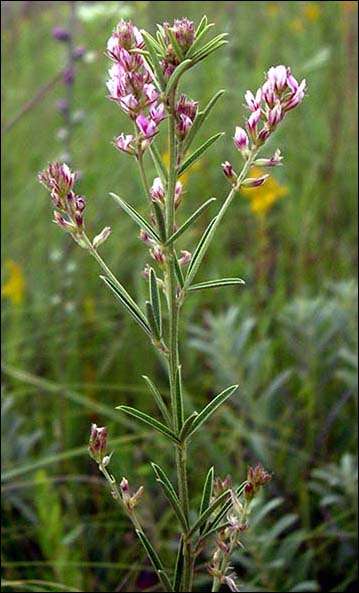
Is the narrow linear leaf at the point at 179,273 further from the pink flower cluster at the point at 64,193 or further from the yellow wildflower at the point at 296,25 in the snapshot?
the yellow wildflower at the point at 296,25

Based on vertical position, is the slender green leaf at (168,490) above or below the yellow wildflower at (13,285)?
below

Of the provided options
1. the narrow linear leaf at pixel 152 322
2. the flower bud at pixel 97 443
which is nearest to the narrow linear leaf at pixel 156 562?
the flower bud at pixel 97 443

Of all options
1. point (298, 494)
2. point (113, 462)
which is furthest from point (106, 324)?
point (298, 494)

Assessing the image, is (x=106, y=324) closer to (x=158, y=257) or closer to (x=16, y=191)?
(x=16, y=191)

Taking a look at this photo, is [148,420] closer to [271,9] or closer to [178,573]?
[178,573]

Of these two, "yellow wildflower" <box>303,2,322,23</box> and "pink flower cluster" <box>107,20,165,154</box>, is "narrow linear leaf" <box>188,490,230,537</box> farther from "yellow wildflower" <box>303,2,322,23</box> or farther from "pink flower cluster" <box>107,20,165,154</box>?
"yellow wildflower" <box>303,2,322,23</box>

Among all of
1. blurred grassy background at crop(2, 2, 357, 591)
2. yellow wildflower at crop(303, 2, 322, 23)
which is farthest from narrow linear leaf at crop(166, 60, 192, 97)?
yellow wildflower at crop(303, 2, 322, 23)

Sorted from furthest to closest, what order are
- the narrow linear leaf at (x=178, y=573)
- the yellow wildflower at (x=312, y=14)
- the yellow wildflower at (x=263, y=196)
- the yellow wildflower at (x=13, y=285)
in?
the yellow wildflower at (x=312, y=14)
the yellow wildflower at (x=263, y=196)
the yellow wildflower at (x=13, y=285)
the narrow linear leaf at (x=178, y=573)
